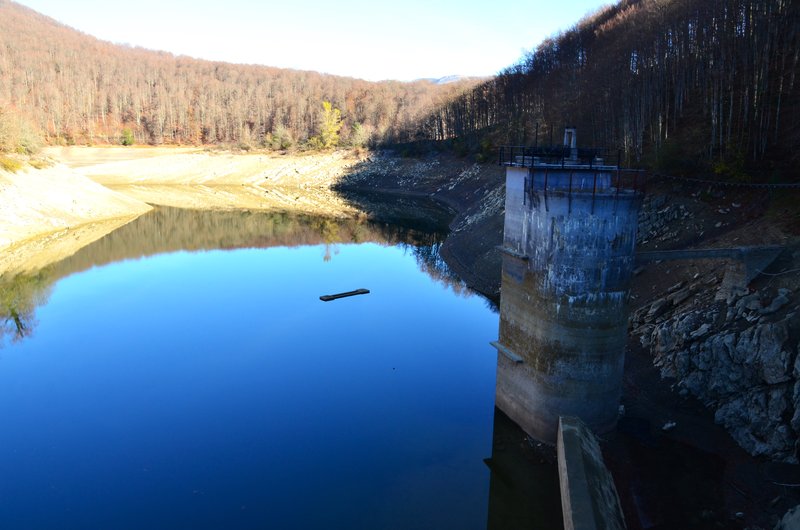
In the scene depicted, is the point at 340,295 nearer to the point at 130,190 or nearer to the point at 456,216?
the point at 456,216

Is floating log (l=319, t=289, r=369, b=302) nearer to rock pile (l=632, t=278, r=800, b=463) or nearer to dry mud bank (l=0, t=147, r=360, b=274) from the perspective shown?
rock pile (l=632, t=278, r=800, b=463)

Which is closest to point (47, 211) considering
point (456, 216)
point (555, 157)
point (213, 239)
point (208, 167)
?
point (213, 239)

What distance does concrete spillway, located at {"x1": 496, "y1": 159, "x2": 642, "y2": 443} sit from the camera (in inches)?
583

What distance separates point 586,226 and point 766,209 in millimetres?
11621

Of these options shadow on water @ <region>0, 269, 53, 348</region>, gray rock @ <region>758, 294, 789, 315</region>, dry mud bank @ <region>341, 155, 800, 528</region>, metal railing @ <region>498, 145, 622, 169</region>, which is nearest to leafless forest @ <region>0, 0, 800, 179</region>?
dry mud bank @ <region>341, 155, 800, 528</region>

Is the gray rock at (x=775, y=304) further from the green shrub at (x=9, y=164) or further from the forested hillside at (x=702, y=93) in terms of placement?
the green shrub at (x=9, y=164)

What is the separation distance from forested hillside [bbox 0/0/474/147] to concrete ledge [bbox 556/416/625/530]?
95265 mm

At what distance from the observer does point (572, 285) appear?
15.1 meters

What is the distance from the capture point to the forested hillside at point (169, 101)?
401ft

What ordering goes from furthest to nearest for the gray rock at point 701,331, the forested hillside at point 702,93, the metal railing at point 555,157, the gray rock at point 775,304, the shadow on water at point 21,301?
the shadow on water at point 21,301 → the forested hillside at point 702,93 → the gray rock at point 701,331 → the metal railing at point 555,157 → the gray rock at point 775,304

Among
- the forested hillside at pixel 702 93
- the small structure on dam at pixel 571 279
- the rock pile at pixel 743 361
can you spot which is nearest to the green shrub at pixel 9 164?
the forested hillside at pixel 702 93

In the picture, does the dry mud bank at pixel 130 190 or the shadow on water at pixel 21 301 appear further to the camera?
the dry mud bank at pixel 130 190

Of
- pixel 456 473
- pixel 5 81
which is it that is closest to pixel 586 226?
pixel 456 473

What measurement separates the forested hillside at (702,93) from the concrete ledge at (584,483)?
9583mm
